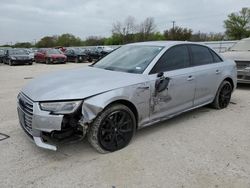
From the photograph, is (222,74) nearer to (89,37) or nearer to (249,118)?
(249,118)

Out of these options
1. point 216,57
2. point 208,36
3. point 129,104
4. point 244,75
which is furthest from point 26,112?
point 208,36

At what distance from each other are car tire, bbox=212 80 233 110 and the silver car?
0.46m

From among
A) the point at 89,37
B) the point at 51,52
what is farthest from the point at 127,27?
the point at 51,52

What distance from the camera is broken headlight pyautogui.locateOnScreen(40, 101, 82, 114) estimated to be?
3.43 meters

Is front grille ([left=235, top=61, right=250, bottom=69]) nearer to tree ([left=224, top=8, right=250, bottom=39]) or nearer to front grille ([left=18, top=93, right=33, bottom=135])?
front grille ([left=18, top=93, right=33, bottom=135])

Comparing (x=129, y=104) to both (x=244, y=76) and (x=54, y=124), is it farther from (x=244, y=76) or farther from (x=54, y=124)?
(x=244, y=76)

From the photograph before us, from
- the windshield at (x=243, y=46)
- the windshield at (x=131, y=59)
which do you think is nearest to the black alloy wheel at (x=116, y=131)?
the windshield at (x=131, y=59)

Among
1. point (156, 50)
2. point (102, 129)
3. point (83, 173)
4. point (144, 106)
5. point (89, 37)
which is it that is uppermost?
point (89, 37)

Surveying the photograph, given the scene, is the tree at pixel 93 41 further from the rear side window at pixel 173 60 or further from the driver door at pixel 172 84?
the driver door at pixel 172 84

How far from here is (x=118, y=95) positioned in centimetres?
371

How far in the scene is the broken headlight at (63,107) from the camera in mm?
3431

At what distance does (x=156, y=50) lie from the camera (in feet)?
15.2

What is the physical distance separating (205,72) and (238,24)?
61217mm

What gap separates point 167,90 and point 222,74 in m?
2.01
